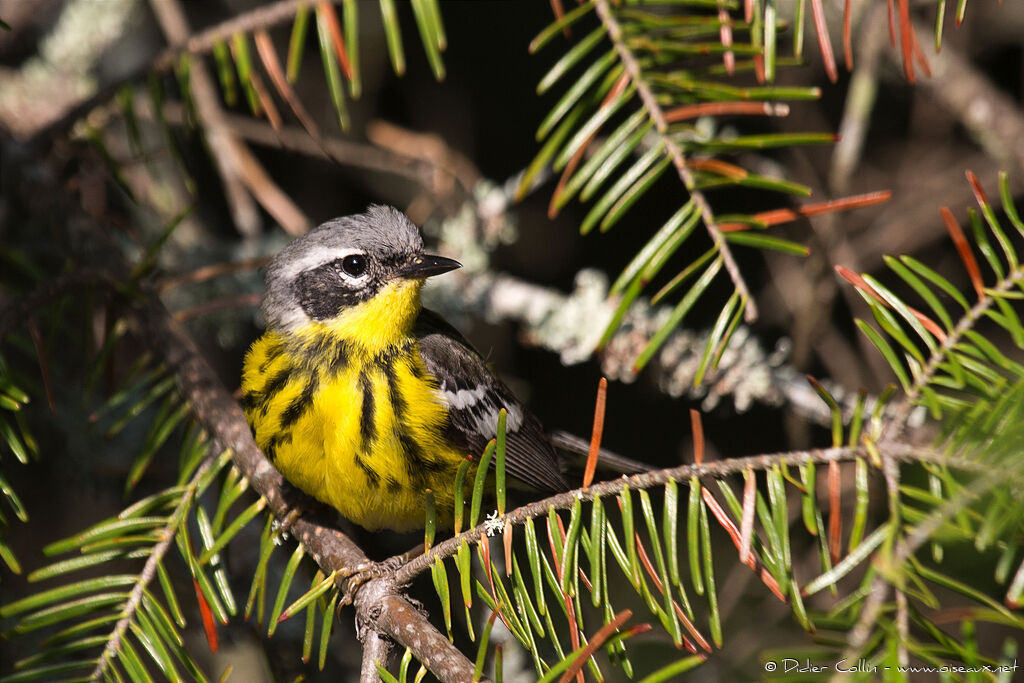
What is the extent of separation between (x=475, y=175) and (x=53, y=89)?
1710mm

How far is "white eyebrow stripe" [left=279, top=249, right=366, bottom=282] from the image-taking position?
2561mm

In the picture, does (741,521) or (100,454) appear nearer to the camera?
Result: (741,521)

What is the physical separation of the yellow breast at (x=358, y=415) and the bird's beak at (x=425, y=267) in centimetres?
6

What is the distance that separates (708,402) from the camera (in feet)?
8.33

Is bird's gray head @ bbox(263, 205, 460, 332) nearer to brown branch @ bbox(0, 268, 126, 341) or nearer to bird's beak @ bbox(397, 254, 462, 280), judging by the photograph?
bird's beak @ bbox(397, 254, 462, 280)

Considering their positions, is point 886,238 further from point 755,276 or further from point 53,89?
point 53,89

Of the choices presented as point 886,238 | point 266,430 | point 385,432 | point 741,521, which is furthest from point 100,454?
point 886,238

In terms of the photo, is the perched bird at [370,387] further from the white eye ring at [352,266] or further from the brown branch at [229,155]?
the brown branch at [229,155]

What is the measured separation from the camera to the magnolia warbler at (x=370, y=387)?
2.16 metres

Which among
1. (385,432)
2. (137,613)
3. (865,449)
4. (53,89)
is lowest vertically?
(385,432)

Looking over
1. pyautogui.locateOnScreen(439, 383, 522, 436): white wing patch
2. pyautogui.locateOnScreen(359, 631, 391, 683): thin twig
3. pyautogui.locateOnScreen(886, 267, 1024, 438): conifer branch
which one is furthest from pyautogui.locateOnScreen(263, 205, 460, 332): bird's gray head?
pyautogui.locateOnScreen(886, 267, 1024, 438): conifer branch

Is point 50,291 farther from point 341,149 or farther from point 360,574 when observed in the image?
point 341,149

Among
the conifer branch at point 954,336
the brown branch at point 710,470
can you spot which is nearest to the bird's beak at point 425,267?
the brown branch at point 710,470

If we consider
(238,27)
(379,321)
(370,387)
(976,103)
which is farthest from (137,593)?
(976,103)
